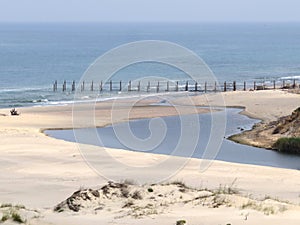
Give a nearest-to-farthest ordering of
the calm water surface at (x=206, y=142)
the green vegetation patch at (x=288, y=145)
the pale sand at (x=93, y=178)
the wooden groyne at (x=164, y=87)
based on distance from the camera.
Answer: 1. the pale sand at (x=93, y=178)
2. the calm water surface at (x=206, y=142)
3. the green vegetation patch at (x=288, y=145)
4. the wooden groyne at (x=164, y=87)

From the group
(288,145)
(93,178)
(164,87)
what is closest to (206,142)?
(288,145)

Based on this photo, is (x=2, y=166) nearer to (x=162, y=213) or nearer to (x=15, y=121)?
(x=162, y=213)

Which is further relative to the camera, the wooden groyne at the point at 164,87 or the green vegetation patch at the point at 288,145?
the wooden groyne at the point at 164,87

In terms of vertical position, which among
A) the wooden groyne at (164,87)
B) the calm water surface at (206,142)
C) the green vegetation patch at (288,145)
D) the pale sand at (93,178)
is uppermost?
the pale sand at (93,178)

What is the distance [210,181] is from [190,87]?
4743 centimetres

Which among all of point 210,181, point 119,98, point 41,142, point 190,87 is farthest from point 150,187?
point 190,87

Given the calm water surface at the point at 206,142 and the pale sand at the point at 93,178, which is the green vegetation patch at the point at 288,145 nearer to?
the calm water surface at the point at 206,142

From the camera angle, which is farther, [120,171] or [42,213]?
[120,171]

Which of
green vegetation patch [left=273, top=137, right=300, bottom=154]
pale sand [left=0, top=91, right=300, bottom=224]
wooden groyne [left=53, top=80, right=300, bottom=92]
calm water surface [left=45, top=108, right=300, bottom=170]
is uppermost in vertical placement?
pale sand [left=0, top=91, right=300, bottom=224]

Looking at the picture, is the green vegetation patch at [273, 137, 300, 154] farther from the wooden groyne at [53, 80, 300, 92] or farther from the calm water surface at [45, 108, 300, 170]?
the wooden groyne at [53, 80, 300, 92]

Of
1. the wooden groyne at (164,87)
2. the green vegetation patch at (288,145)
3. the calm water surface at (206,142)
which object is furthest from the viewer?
the wooden groyne at (164,87)

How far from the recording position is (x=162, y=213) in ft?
40.0

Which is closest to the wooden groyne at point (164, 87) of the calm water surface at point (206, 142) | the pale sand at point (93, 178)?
the calm water surface at point (206, 142)

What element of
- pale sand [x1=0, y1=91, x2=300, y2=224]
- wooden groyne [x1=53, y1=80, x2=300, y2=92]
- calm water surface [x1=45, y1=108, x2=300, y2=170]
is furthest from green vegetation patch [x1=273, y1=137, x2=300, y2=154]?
wooden groyne [x1=53, y1=80, x2=300, y2=92]
